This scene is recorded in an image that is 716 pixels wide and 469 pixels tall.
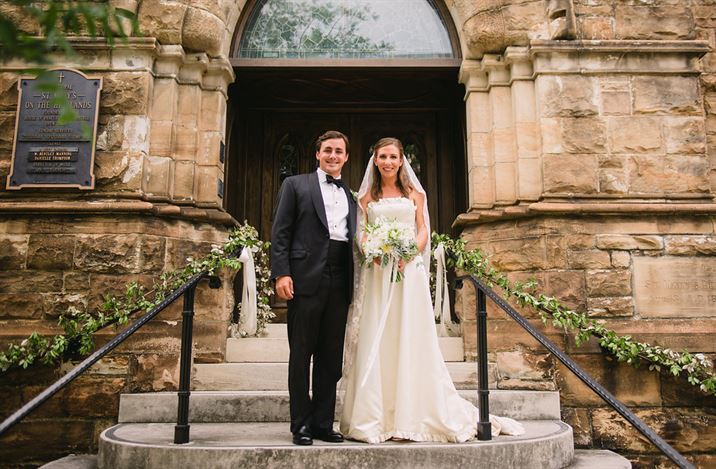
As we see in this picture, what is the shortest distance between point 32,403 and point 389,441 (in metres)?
1.83

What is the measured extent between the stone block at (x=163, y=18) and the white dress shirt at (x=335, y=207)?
2.35 meters

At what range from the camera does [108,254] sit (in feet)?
15.0

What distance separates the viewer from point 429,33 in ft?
18.6

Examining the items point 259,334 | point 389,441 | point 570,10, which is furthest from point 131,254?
point 570,10

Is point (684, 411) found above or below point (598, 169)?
below

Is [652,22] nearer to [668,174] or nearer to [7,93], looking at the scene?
[668,174]

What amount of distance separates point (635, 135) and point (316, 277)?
3116 mm

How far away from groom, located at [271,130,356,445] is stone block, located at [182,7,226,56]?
2.16m

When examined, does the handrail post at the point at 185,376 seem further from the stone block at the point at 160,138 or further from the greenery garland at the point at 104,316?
the stone block at the point at 160,138

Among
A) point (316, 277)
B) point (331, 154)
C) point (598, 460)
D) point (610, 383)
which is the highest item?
point (331, 154)

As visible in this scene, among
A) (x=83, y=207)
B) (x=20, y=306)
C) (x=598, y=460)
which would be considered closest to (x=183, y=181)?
(x=83, y=207)

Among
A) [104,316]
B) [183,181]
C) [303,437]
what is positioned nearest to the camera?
[303,437]

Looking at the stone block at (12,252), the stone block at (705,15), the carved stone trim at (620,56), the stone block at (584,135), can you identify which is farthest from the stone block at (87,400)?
the stone block at (705,15)

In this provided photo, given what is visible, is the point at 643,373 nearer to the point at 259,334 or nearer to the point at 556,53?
the point at 556,53
